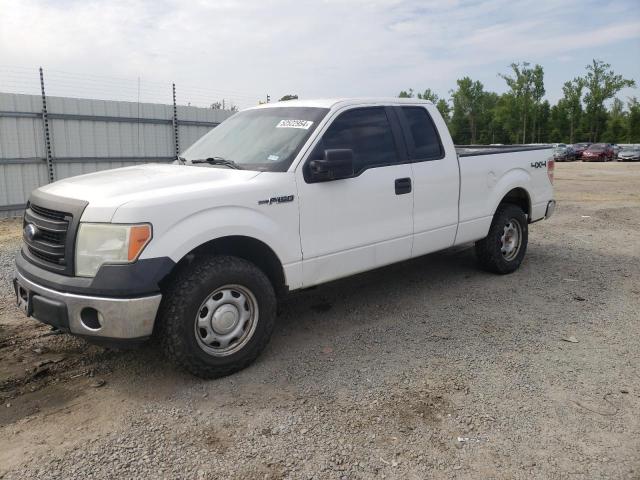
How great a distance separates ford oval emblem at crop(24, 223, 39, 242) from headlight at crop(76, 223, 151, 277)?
596mm

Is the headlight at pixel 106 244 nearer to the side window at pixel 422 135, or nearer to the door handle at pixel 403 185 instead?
the door handle at pixel 403 185

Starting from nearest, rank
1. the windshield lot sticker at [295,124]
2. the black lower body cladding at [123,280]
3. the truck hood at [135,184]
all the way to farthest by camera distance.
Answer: the black lower body cladding at [123,280]
the truck hood at [135,184]
the windshield lot sticker at [295,124]

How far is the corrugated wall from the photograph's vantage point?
11.0m

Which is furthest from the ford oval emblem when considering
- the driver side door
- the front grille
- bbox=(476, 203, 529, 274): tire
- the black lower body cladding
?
bbox=(476, 203, 529, 274): tire

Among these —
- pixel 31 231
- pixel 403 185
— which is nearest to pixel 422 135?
pixel 403 185

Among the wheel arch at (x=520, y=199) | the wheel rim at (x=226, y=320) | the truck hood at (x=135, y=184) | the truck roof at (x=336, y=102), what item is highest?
the truck roof at (x=336, y=102)

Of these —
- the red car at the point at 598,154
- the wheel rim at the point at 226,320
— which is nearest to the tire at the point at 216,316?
the wheel rim at the point at 226,320

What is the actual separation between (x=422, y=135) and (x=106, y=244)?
322 centimetres

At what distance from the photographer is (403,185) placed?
4.90 m

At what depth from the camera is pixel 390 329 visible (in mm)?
4742

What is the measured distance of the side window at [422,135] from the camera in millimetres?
5195

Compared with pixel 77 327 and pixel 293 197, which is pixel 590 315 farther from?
pixel 77 327

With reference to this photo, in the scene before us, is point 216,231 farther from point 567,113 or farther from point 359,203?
point 567,113

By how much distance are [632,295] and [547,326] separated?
161 cm
